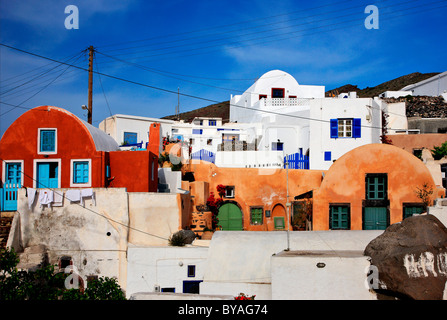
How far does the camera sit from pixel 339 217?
2005 centimetres

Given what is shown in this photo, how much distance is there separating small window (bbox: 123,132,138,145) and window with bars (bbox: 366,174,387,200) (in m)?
19.6

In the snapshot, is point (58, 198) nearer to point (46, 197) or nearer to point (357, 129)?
point (46, 197)

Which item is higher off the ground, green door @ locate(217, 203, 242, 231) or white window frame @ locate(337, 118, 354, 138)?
white window frame @ locate(337, 118, 354, 138)

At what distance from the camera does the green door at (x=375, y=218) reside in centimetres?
1986

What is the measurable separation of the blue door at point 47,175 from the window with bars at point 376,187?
51.0 ft

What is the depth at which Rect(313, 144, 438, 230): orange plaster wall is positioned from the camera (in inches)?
773

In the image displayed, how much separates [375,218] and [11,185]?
18102mm

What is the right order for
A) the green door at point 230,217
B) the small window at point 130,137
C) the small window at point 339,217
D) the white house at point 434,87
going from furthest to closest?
the white house at point 434,87 < the small window at point 130,137 < the green door at point 230,217 < the small window at point 339,217

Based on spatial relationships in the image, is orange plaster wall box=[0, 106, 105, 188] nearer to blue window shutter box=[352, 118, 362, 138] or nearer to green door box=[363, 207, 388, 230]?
green door box=[363, 207, 388, 230]

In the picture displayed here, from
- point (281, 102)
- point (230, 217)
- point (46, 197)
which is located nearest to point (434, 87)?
point (281, 102)

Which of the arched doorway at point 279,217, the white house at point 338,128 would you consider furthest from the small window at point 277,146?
the arched doorway at point 279,217

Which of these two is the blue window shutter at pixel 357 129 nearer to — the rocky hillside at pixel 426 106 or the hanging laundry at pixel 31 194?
the rocky hillside at pixel 426 106

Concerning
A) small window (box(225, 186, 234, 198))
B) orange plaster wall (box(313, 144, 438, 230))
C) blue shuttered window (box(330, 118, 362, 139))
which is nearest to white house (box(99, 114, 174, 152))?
small window (box(225, 186, 234, 198))

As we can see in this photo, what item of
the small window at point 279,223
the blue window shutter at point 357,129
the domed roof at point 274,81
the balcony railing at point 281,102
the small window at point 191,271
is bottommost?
the small window at point 191,271
